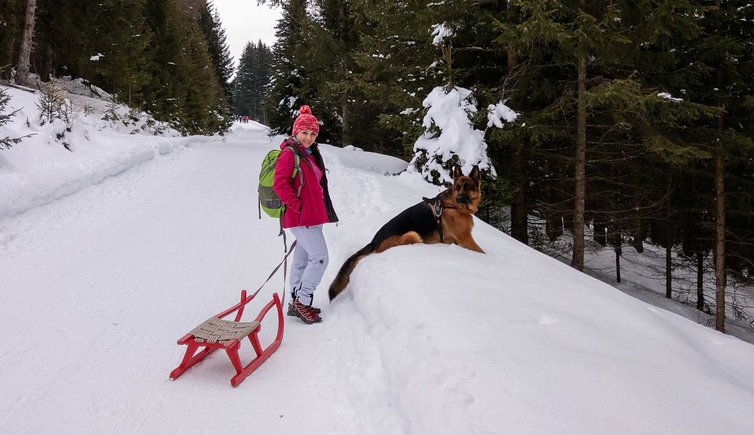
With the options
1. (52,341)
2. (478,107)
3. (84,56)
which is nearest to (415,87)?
(478,107)

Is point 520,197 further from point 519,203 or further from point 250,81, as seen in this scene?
point 250,81

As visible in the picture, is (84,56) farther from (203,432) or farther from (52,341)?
(203,432)

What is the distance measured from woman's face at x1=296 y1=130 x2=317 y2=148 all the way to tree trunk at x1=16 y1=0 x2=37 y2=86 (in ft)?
53.0

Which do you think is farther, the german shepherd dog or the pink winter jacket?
the german shepherd dog

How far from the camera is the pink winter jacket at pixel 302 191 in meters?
3.65

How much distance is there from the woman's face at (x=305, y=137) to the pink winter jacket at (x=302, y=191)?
0.06 m

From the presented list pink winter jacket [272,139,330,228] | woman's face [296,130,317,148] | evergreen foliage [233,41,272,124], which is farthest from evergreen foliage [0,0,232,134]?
evergreen foliage [233,41,272,124]

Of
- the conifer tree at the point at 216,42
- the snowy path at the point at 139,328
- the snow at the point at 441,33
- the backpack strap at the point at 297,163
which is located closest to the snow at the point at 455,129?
the snow at the point at 441,33

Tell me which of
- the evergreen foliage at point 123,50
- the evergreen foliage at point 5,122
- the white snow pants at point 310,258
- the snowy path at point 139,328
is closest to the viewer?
the snowy path at point 139,328

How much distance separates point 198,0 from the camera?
4428 centimetres

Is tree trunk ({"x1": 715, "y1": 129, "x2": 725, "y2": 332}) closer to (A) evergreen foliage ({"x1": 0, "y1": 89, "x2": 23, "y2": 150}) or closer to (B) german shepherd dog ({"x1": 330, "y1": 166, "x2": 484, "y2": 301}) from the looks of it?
(B) german shepherd dog ({"x1": 330, "y1": 166, "x2": 484, "y2": 301})

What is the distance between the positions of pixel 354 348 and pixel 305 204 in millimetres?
1373

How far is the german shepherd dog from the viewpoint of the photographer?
5.04 meters

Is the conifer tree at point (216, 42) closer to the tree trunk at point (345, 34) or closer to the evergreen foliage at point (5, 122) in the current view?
the tree trunk at point (345, 34)
